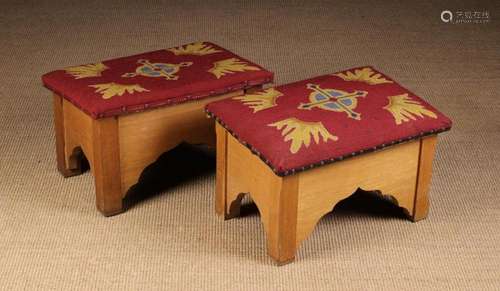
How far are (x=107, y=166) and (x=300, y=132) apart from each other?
0.40m

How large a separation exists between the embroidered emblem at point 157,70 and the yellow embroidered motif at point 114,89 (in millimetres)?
60

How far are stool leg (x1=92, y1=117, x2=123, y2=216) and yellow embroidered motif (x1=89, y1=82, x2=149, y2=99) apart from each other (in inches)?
2.0

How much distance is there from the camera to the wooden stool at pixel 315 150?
1.79 metres

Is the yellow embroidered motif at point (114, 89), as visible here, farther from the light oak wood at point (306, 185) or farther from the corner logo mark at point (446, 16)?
the corner logo mark at point (446, 16)

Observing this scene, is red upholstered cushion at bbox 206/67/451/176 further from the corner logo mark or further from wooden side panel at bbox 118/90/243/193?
the corner logo mark

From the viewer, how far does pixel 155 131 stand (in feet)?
6.60

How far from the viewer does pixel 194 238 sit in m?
1.96

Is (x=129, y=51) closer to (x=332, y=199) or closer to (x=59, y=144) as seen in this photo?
(x=59, y=144)


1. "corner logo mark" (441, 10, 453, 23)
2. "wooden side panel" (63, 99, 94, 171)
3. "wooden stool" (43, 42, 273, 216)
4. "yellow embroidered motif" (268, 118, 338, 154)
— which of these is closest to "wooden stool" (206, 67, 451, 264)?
"yellow embroidered motif" (268, 118, 338, 154)

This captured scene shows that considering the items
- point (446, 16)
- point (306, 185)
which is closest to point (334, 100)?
point (306, 185)

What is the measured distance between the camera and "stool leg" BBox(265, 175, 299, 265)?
5.88 ft

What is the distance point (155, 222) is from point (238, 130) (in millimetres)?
288

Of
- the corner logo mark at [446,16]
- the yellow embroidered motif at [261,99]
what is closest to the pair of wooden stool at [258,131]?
the yellow embroidered motif at [261,99]

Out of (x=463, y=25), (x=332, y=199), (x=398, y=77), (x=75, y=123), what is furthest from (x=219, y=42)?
(x=332, y=199)
